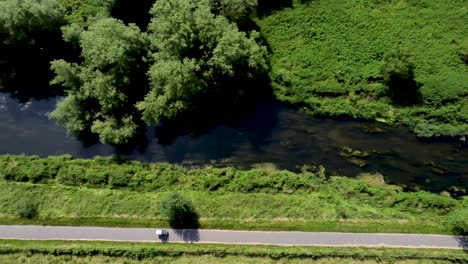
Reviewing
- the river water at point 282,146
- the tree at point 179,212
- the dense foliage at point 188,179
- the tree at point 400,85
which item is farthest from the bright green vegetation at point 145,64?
the tree at point 400,85

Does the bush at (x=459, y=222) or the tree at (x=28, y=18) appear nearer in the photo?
the bush at (x=459, y=222)

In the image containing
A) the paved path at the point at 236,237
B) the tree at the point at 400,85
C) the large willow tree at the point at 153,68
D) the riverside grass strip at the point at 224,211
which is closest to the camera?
the paved path at the point at 236,237

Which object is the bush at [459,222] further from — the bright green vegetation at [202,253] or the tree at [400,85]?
the tree at [400,85]

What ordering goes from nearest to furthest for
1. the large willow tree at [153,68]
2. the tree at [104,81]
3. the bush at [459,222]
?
the bush at [459,222] < the large willow tree at [153,68] < the tree at [104,81]

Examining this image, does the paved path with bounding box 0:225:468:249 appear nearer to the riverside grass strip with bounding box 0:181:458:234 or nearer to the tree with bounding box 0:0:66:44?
the riverside grass strip with bounding box 0:181:458:234

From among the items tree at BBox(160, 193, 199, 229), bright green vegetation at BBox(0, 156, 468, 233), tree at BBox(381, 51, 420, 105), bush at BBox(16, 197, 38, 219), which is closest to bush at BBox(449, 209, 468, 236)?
bright green vegetation at BBox(0, 156, 468, 233)

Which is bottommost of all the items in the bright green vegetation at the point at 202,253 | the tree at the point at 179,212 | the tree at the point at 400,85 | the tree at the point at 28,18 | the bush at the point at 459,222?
the bright green vegetation at the point at 202,253

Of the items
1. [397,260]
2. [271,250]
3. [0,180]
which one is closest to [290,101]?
[271,250]
